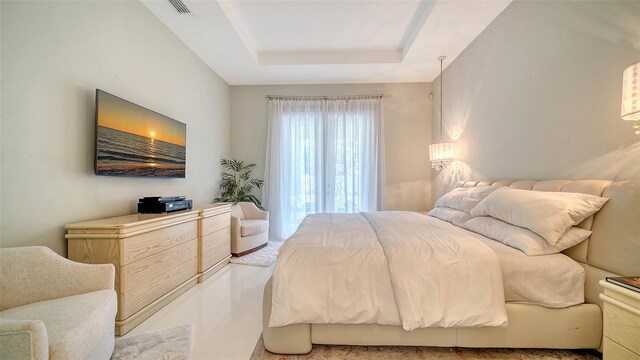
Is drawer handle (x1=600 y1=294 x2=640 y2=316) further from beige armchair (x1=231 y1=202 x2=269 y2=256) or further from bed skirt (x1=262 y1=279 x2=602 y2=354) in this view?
beige armchair (x1=231 y1=202 x2=269 y2=256)

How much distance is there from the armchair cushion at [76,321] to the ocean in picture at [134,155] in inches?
39.9

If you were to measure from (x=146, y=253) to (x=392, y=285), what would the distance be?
1.84 meters

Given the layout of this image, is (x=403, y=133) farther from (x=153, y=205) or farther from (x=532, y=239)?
(x=153, y=205)

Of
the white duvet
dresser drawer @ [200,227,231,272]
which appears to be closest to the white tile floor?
dresser drawer @ [200,227,231,272]

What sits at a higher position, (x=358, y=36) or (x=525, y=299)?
(x=358, y=36)

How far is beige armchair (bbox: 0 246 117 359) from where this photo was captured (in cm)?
91

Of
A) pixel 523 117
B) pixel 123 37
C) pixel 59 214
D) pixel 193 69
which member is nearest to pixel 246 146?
pixel 193 69

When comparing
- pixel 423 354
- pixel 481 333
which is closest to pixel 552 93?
pixel 481 333

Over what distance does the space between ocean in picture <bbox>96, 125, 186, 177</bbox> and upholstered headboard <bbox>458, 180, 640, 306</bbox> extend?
3397 mm

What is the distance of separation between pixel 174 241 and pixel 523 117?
3.42 metres

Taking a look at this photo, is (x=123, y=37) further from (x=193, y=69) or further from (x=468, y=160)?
(x=468, y=160)

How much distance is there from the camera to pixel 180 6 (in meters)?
2.36

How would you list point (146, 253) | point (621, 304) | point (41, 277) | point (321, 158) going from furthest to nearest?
point (321, 158), point (146, 253), point (41, 277), point (621, 304)

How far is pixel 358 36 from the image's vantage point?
3150 millimetres
